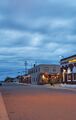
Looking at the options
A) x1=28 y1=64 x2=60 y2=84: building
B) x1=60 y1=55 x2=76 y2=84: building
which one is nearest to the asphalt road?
x1=60 y1=55 x2=76 y2=84: building

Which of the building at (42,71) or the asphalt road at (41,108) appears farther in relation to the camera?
the building at (42,71)

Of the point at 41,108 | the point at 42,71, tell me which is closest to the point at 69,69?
the point at 42,71

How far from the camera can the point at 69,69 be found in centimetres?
9494

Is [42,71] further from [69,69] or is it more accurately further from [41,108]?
[41,108]

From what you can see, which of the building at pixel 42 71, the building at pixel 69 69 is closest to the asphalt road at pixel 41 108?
the building at pixel 69 69

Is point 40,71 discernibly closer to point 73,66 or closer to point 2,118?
point 73,66

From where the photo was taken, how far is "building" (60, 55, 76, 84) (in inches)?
3598

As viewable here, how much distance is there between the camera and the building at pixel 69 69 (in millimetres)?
91394

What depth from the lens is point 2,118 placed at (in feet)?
49.8

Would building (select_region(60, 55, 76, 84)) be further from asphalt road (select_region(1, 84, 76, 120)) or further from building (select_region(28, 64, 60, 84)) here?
asphalt road (select_region(1, 84, 76, 120))

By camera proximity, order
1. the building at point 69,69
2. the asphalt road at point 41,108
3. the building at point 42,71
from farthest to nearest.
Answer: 1. the building at point 42,71
2. the building at point 69,69
3. the asphalt road at point 41,108

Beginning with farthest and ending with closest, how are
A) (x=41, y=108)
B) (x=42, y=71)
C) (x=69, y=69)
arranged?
(x=42, y=71) → (x=69, y=69) → (x=41, y=108)

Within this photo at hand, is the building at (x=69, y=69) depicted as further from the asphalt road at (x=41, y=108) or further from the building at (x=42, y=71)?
the asphalt road at (x=41, y=108)

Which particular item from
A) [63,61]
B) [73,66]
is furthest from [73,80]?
[63,61]
